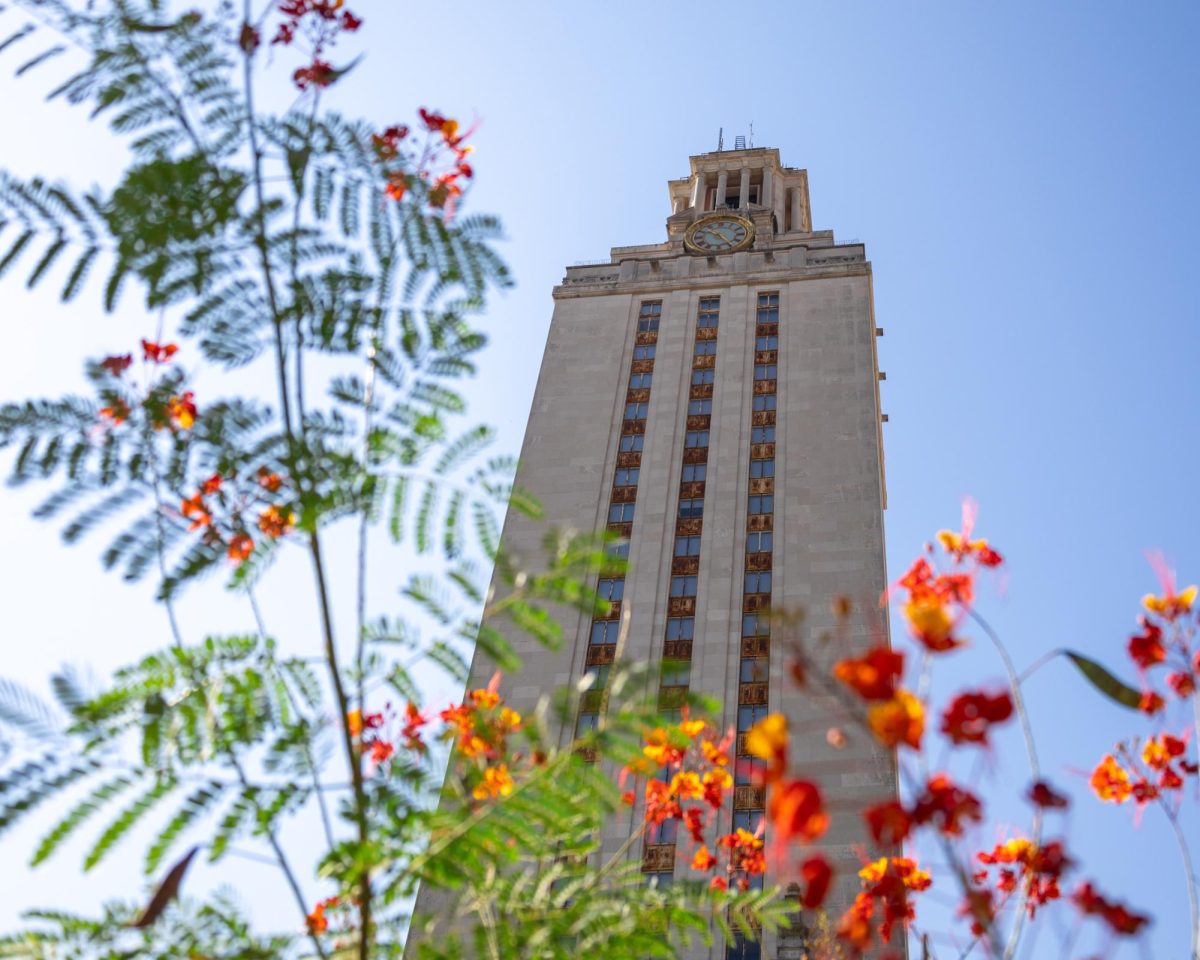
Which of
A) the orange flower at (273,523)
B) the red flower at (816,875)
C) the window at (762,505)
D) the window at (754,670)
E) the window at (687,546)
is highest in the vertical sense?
the window at (762,505)

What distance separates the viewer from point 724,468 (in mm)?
35219

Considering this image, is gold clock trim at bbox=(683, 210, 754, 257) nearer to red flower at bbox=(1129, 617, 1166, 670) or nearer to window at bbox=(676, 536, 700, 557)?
window at bbox=(676, 536, 700, 557)

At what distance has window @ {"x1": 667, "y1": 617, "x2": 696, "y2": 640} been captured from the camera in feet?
101

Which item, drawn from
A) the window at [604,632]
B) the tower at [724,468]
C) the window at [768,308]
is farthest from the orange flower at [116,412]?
the window at [768,308]

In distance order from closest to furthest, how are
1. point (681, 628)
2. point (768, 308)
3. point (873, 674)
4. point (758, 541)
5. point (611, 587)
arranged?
point (873, 674) → point (681, 628) → point (611, 587) → point (758, 541) → point (768, 308)

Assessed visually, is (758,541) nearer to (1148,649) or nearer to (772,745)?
(1148,649)

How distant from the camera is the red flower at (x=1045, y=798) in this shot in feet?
14.5

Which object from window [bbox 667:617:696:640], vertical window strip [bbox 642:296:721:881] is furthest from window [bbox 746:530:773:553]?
window [bbox 667:617:696:640]

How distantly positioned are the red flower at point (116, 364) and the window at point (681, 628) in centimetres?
2529

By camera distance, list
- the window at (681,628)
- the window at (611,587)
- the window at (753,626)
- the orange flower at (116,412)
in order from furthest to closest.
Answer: the window at (611,587) → the window at (681,628) → the window at (753,626) → the orange flower at (116,412)

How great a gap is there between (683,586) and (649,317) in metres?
13.6

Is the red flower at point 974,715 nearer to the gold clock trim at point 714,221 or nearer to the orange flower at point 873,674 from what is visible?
the orange flower at point 873,674

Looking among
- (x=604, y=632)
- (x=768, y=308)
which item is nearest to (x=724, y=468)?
(x=604, y=632)

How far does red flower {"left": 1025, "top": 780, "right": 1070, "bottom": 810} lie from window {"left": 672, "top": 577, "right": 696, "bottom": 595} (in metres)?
27.3
